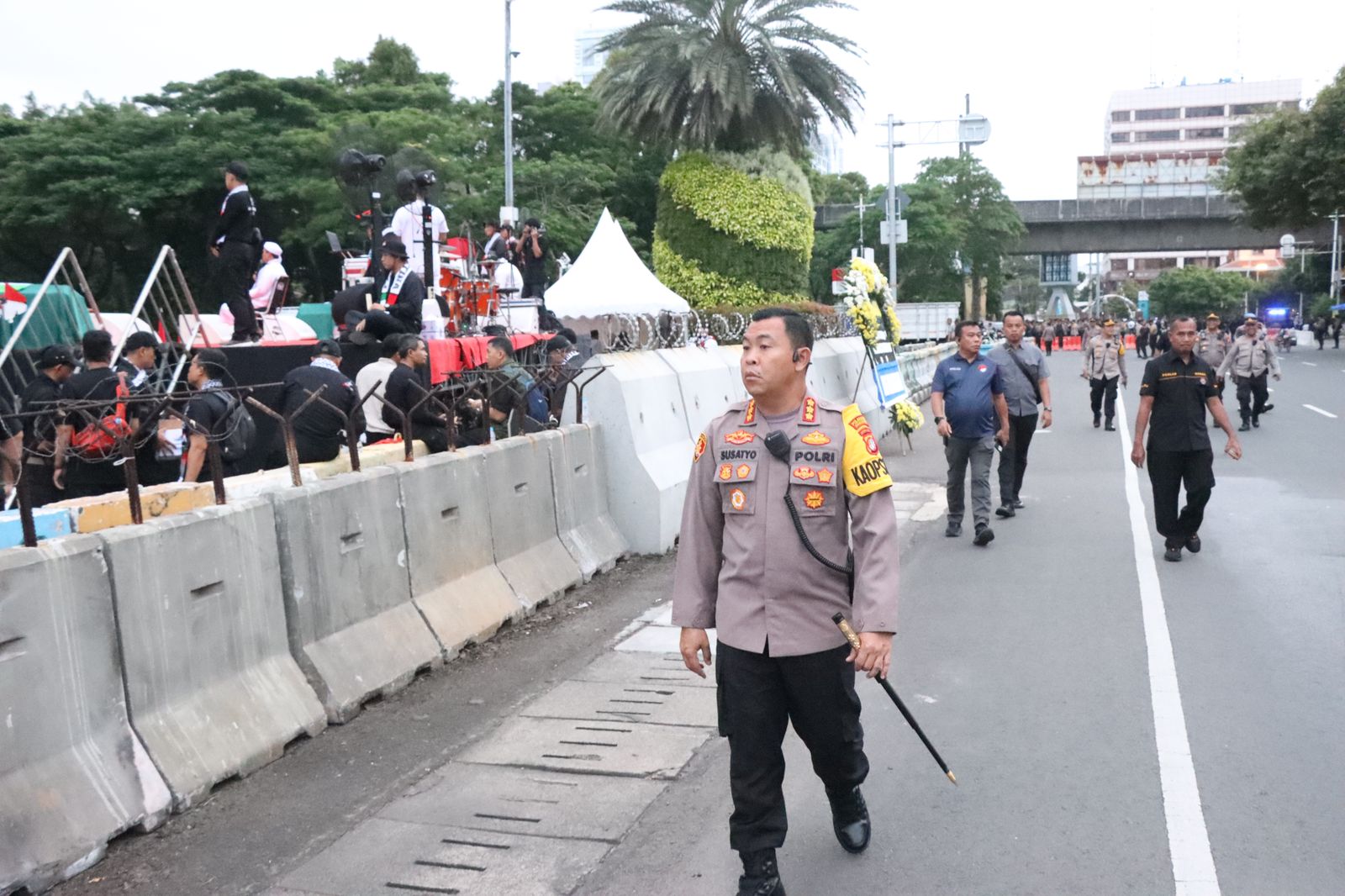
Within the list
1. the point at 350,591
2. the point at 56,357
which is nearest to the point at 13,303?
the point at 56,357

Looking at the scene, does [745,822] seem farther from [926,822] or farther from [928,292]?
[928,292]

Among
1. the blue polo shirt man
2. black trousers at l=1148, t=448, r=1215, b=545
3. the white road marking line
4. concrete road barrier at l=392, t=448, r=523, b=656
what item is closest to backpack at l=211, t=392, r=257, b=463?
concrete road barrier at l=392, t=448, r=523, b=656

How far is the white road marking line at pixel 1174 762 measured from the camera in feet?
14.2

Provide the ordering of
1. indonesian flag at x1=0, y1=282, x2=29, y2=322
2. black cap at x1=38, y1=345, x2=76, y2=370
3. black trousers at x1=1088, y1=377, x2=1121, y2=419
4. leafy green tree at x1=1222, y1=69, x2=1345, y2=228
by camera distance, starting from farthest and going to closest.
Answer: leafy green tree at x1=1222, y1=69, x2=1345, y2=228, black trousers at x1=1088, y1=377, x2=1121, y2=419, indonesian flag at x1=0, y1=282, x2=29, y2=322, black cap at x1=38, y1=345, x2=76, y2=370

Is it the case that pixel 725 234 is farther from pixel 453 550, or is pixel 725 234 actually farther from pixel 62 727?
pixel 62 727

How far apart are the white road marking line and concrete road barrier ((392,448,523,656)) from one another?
3751 millimetres

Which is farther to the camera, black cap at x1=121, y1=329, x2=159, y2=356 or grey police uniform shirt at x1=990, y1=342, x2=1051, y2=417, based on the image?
grey police uniform shirt at x1=990, y1=342, x2=1051, y2=417

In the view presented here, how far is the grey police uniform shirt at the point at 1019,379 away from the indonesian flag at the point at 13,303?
8818 mm

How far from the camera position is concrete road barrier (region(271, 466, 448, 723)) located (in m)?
6.05

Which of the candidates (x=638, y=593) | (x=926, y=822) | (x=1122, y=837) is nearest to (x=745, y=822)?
(x=926, y=822)

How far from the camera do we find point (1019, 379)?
12219 millimetres

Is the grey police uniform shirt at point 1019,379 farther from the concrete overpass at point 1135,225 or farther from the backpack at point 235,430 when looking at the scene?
the concrete overpass at point 1135,225

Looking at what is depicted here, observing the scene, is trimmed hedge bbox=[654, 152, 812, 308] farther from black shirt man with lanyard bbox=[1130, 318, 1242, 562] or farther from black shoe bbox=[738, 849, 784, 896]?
black shoe bbox=[738, 849, 784, 896]

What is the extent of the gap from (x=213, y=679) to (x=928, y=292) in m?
64.7
